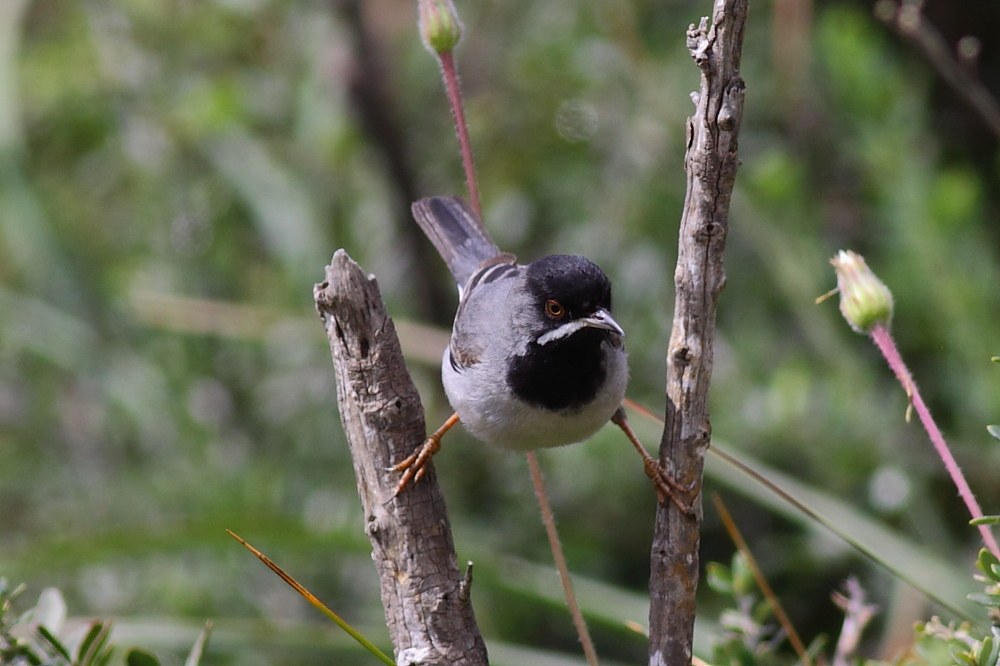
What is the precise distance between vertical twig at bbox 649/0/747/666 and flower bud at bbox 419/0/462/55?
0.70 meters

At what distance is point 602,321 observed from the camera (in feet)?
7.82

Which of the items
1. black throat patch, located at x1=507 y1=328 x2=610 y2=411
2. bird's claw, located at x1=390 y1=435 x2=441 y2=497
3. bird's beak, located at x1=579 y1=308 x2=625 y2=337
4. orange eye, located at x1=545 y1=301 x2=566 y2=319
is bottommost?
bird's claw, located at x1=390 y1=435 x2=441 y2=497

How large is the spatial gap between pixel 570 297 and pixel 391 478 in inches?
26.7

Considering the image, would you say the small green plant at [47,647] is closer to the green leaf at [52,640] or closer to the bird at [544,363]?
the green leaf at [52,640]

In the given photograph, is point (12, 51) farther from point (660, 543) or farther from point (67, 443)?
point (660, 543)

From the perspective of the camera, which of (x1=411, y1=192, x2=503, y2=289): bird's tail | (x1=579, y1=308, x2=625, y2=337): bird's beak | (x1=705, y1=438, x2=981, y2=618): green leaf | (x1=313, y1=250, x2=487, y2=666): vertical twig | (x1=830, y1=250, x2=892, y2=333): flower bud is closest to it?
(x1=830, y1=250, x2=892, y2=333): flower bud

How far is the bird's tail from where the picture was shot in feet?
10.6

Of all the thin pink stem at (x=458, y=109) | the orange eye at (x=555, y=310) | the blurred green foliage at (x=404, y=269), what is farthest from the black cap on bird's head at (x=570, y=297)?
the blurred green foliage at (x=404, y=269)

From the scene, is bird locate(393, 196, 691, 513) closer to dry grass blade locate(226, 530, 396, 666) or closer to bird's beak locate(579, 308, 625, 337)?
bird's beak locate(579, 308, 625, 337)

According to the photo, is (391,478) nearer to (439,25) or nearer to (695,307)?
(695,307)

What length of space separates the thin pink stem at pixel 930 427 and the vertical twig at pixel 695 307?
0.28 metres

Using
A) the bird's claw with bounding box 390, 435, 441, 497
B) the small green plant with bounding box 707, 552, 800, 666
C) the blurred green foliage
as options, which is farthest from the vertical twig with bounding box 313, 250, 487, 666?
the blurred green foliage

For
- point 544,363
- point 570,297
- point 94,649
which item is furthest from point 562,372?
point 94,649

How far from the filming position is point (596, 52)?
5262 mm
